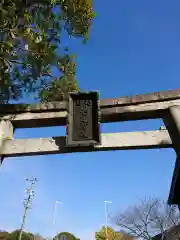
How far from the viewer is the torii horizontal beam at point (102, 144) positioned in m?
5.02

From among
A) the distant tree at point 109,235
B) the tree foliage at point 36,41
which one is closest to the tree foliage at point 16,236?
the distant tree at point 109,235

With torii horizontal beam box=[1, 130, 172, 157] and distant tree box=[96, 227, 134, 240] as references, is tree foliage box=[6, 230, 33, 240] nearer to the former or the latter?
distant tree box=[96, 227, 134, 240]

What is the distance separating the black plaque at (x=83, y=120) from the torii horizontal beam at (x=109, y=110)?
0.55ft

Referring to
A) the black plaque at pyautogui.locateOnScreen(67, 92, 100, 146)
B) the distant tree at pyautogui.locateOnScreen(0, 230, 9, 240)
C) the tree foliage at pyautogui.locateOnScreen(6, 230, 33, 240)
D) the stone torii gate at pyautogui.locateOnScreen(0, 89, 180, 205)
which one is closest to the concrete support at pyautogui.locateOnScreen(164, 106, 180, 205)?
the stone torii gate at pyautogui.locateOnScreen(0, 89, 180, 205)

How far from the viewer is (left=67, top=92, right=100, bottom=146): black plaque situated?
4955 millimetres

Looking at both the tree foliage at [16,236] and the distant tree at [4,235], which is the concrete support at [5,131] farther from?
the distant tree at [4,235]

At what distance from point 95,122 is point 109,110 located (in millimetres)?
403

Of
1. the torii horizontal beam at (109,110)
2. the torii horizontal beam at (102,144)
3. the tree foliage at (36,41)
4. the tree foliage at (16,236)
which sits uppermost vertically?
the tree foliage at (16,236)

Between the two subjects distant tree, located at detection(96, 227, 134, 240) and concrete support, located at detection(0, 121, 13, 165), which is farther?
distant tree, located at detection(96, 227, 134, 240)

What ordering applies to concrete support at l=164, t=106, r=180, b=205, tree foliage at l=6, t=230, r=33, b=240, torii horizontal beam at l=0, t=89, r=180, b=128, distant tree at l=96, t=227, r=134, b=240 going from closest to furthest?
concrete support at l=164, t=106, r=180, b=205
torii horizontal beam at l=0, t=89, r=180, b=128
tree foliage at l=6, t=230, r=33, b=240
distant tree at l=96, t=227, r=134, b=240

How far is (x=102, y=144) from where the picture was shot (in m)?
5.03

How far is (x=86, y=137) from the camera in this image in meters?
4.98

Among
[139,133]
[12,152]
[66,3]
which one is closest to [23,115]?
[12,152]

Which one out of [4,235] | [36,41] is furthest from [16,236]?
[36,41]
